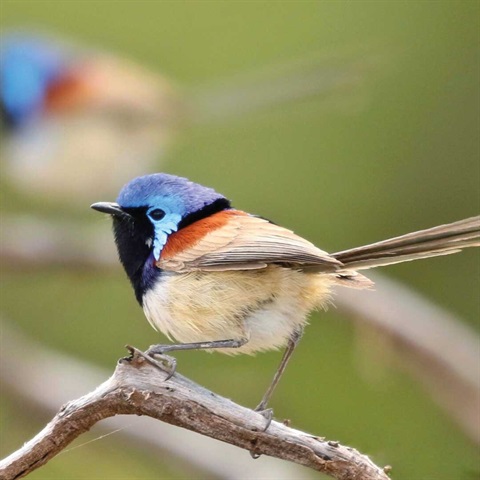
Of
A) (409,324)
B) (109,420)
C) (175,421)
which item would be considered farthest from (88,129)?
(175,421)

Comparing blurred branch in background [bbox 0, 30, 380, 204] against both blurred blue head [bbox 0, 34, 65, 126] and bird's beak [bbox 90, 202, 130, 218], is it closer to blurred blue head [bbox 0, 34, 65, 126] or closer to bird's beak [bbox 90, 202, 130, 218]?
blurred blue head [bbox 0, 34, 65, 126]

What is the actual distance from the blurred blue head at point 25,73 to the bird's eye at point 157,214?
3.49 m

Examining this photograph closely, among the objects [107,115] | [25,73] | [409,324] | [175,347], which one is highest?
[25,73]

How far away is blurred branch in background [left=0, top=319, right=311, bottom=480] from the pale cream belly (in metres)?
0.93

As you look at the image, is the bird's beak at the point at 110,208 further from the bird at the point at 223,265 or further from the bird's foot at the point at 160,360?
the bird's foot at the point at 160,360

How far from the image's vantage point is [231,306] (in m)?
1.98

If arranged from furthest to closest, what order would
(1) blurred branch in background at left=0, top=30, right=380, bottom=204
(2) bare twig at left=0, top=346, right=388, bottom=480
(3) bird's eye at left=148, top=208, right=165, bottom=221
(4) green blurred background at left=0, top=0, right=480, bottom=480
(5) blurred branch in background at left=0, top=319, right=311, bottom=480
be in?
(1) blurred branch in background at left=0, top=30, right=380, bottom=204, (4) green blurred background at left=0, top=0, right=480, bottom=480, (5) blurred branch in background at left=0, top=319, right=311, bottom=480, (3) bird's eye at left=148, top=208, right=165, bottom=221, (2) bare twig at left=0, top=346, right=388, bottom=480

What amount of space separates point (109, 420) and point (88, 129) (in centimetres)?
212

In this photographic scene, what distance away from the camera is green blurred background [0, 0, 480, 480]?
3.92 metres

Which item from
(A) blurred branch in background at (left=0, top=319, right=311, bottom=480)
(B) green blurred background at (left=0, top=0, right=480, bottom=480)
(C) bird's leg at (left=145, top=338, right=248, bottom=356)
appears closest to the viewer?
(C) bird's leg at (left=145, top=338, right=248, bottom=356)

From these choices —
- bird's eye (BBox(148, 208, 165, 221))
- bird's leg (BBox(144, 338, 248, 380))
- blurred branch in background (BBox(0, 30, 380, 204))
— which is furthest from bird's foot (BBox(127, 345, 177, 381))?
blurred branch in background (BBox(0, 30, 380, 204))

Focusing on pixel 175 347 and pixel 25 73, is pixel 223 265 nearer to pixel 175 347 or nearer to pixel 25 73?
pixel 175 347

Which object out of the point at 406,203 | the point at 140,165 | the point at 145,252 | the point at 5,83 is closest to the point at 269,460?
the point at 145,252

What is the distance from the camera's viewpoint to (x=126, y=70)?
5547 millimetres
